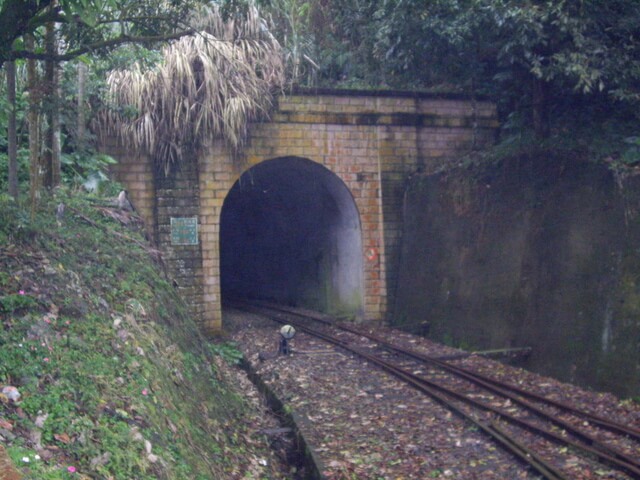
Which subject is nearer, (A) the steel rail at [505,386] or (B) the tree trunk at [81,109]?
(A) the steel rail at [505,386]

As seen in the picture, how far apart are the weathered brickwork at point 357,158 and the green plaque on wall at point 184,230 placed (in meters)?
0.14

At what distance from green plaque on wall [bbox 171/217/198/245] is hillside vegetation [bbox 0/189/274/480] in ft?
14.1

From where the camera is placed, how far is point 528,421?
269 inches

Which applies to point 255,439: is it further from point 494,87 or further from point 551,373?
point 494,87

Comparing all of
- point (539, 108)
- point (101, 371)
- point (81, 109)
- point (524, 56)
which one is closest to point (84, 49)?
point (101, 371)

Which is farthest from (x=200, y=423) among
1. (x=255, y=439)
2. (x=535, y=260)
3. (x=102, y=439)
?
(x=535, y=260)

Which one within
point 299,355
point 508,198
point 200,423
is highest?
point 508,198

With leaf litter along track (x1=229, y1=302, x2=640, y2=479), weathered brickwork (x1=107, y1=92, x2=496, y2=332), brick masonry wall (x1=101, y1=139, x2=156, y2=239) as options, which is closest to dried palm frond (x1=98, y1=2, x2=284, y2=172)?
brick masonry wall (x1=101, y1=139, x2=156, y2=239)

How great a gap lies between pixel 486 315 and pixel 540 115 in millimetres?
3245

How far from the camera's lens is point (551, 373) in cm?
872

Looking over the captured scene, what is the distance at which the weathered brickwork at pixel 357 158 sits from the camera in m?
12.6

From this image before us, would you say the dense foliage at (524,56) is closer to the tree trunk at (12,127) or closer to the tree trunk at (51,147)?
the tree trunk at (12,127)

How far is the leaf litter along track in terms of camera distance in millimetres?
5574

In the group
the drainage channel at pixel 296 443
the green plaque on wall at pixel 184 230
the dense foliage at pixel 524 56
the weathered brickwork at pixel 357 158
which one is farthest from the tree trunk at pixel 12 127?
the green plaque on wall at pixel 184 230
